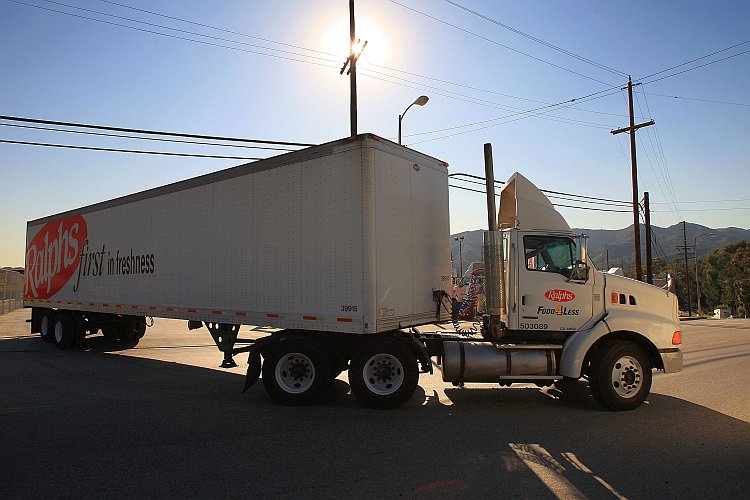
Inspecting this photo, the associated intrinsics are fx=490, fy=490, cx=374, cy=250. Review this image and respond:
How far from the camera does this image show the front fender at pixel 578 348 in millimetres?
7297

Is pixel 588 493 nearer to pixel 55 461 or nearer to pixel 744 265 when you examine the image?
pixel 55 461

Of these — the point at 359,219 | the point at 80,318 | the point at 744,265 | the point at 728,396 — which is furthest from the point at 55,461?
the point at 744,265

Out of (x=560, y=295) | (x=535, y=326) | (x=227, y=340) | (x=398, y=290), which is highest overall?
(x=398, y=290)

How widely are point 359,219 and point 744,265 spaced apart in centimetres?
9348

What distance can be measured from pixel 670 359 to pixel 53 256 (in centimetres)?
1634

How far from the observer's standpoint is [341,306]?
292 inches

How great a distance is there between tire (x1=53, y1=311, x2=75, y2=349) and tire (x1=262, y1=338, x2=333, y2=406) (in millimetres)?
9603

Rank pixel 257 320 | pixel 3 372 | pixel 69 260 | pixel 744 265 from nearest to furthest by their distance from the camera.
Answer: pixel 257 320
pixel 3 372
pixel 69 260
pixel 744 265

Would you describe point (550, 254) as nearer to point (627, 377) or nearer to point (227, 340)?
point (627, 377)

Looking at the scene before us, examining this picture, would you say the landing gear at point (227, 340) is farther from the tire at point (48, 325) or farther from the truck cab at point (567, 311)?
the tire at point (48, 325)

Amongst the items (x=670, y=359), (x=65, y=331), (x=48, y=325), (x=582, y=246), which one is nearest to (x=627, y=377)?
(x=670, y=359)

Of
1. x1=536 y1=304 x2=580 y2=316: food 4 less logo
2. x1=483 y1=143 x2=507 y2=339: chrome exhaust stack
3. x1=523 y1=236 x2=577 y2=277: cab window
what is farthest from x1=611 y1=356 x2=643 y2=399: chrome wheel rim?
x1=483 y1=143 x2=507 y2=339: chrome exhaust stack

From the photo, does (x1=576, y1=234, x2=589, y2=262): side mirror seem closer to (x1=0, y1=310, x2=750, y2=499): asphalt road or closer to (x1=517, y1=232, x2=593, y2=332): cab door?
(x1=517, y1=232, x2=593, y2=332): cab door

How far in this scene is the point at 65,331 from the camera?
1429cm
